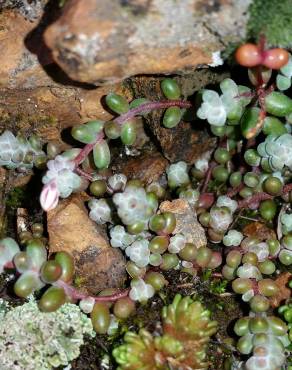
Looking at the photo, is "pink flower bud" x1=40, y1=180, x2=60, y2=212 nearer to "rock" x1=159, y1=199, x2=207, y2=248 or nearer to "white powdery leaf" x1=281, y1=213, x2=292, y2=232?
"rock" x1=159, y1=199, x2=207, y2=248

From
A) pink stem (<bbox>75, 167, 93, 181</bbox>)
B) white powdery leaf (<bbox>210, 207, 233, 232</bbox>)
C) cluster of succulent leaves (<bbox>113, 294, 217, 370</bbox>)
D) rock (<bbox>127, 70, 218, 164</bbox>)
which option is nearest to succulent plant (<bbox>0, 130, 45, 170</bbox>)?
pink stem (<bbox>75, 167, 93, 181</bbox>)

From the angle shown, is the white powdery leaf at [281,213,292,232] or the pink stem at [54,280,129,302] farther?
the white powdery leaf at [281,213,292,232]

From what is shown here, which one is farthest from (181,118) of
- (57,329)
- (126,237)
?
(57,329)

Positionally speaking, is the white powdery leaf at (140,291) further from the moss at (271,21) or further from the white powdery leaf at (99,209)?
the moss at (271,21)

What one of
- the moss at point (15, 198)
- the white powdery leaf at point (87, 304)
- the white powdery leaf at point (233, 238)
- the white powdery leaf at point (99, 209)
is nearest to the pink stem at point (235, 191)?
the white powdery leaf at point (233, 238)

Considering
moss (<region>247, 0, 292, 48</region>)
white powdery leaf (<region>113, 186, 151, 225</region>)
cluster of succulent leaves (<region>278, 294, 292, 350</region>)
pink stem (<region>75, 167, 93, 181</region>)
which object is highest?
moss (<region>247, 0, 292, 48</region>)

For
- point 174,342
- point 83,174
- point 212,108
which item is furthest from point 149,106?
point 174,342
